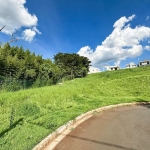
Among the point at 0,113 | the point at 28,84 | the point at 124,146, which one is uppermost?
the point at 28,84

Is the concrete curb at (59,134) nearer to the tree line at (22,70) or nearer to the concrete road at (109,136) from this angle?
the concrete road at (109,136)

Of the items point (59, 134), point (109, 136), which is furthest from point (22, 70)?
point (109, 136)

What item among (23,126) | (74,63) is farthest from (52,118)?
(74,63)

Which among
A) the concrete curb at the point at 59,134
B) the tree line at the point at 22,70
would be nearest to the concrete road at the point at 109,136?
the concrete curb at the point at 59,134

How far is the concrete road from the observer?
3.42 metres

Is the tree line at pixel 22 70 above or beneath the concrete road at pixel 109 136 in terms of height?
above

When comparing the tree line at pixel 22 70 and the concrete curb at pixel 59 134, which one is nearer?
the concrete curb at pixel 59 134

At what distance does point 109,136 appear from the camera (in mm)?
3992

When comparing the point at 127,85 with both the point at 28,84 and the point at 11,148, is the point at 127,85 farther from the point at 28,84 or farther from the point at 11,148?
the point at 11,148

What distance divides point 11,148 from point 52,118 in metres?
2.22

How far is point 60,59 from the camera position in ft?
165

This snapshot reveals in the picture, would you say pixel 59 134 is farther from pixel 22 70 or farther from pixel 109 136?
pixel 22 70

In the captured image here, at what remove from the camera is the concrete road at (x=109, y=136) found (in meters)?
3.42

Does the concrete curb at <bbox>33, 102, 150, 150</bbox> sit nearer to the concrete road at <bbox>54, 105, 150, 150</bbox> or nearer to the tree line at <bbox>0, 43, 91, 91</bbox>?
the concrete road at <bbox>54, 105, 150, 150</bbox>
